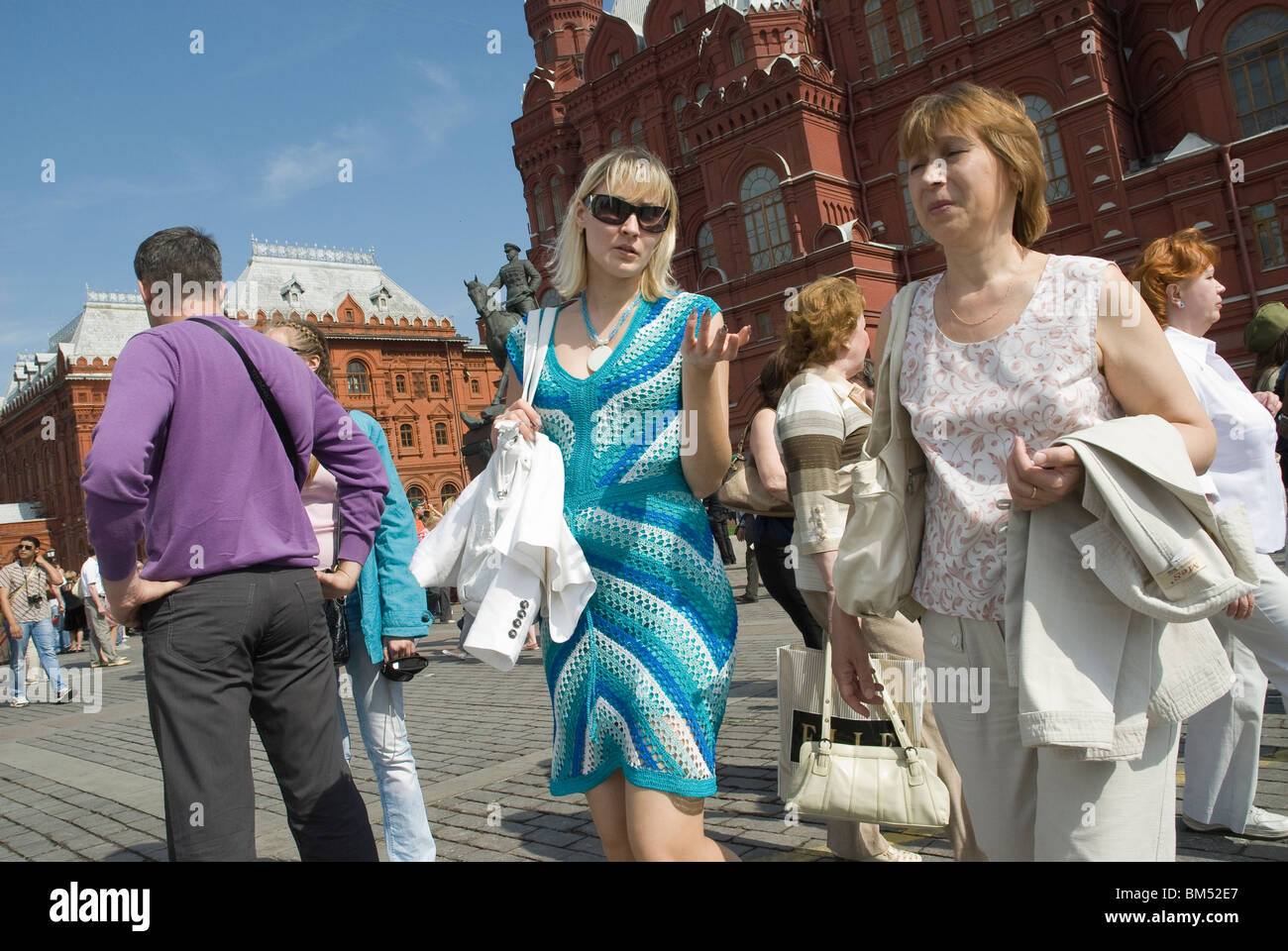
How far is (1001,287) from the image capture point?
198 centimetres

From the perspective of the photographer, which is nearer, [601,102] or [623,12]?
[601,102]

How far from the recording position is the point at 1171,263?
3.47 metres

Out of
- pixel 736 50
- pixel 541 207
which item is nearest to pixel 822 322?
pixel 736 50

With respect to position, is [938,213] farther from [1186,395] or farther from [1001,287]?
[1186,395]

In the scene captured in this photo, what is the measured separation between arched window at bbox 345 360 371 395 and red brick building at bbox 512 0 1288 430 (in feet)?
52.4

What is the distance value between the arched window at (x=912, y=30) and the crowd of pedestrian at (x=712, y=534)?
2958 cm

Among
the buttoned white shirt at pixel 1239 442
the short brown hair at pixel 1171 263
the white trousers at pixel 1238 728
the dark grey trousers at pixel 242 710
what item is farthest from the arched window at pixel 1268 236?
the dark grey trousers at pixel 242 710

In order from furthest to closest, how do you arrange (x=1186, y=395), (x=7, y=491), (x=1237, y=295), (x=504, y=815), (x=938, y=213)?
(x=7, y=491)
(x=1237, y=295)
(x=504, y=815)
(x=938, y=213)
(x=1186, y=395)

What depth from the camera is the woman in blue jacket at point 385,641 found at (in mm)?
3490

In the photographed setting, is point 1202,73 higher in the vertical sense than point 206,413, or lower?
higher

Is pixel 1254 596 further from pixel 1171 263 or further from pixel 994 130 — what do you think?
pixel 994 130

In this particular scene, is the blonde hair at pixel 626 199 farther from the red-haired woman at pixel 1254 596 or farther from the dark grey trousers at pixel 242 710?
the red-haired woman at pixel 1254 596

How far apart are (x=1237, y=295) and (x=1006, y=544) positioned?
26.3 meters
